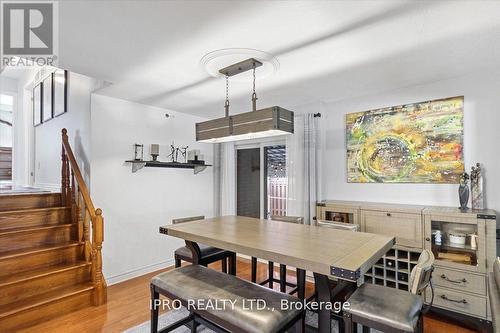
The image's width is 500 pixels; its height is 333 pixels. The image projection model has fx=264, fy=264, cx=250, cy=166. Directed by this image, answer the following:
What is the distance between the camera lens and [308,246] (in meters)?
1.91

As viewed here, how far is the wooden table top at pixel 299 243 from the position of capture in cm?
156

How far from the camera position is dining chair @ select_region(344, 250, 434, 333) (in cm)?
153

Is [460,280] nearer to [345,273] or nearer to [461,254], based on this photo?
[461,254]

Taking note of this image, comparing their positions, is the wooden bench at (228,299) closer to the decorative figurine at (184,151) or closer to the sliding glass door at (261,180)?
the sliding glass door at (261,180)

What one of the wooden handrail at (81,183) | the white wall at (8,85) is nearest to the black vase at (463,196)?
the wooden handrail at (81,183)

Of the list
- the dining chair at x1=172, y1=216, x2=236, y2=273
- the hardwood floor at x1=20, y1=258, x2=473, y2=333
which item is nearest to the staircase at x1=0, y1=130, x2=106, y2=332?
the hardwood floor at x1=20, y1=258, x2=473, y2=333

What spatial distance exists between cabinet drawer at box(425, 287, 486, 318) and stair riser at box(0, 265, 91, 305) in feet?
12.1

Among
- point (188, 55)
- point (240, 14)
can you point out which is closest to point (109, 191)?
point (188, 55)

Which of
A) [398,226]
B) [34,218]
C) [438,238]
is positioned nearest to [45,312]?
[34,218]

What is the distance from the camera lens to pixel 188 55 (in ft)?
7.50

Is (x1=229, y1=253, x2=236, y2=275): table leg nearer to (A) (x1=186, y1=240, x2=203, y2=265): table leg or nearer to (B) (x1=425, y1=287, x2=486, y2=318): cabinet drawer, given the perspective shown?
(A) (x1=186, y1=240, x2=203, y2=265): table leg

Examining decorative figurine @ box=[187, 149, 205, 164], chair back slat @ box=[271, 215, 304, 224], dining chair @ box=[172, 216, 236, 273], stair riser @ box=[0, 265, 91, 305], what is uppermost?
decorative figurine @ box=[187, 149, 205, 164]

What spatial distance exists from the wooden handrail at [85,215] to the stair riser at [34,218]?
0.12 m

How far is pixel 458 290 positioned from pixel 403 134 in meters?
1.69
